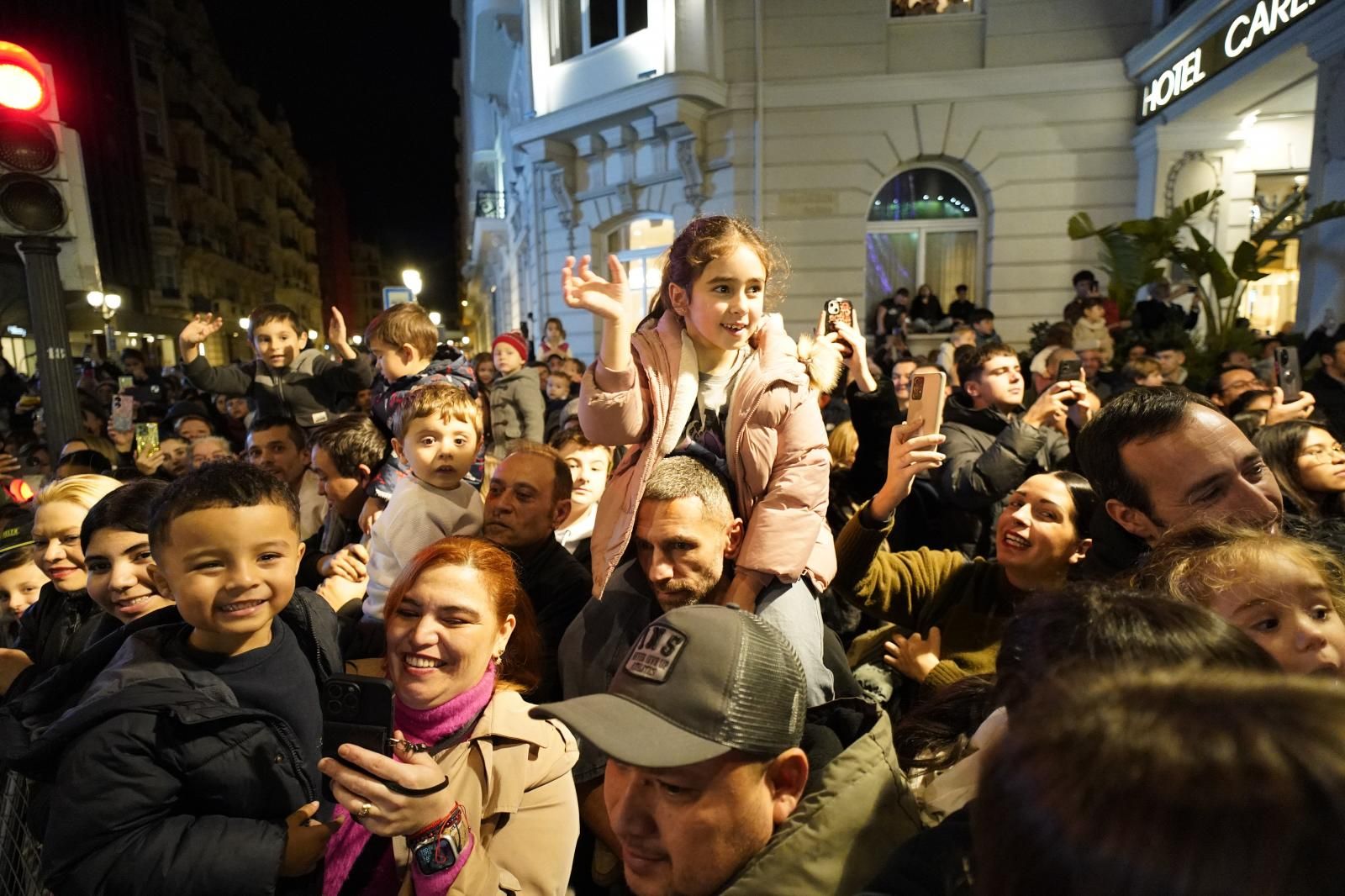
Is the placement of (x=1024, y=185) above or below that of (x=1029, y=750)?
above

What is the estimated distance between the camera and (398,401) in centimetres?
356

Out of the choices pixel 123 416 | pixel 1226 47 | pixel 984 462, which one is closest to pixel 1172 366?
pixel 984 462

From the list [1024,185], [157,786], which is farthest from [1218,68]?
[157,786]

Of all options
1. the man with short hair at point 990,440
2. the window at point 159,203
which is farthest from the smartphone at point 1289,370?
the window at point 159,203

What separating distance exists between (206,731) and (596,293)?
142 cm

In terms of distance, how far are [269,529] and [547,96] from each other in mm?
12673

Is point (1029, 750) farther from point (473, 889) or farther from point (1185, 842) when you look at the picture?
point (473, 889)

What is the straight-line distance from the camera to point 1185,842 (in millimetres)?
Answer: 607

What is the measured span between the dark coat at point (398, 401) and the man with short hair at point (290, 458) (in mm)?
534

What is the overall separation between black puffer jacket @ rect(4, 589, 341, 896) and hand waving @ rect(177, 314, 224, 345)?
362 centimetres

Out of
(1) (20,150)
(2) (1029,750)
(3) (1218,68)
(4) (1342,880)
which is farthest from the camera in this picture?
(3) (1218,68)

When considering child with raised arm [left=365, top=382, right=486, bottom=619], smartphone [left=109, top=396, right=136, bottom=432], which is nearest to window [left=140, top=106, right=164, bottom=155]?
smartphone [left=109, top=396, right=136, bottom=432]

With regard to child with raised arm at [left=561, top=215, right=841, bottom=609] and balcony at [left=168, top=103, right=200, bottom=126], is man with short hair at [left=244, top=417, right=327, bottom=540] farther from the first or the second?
balcony at [left=168, top=103, right=200, bottom=126]

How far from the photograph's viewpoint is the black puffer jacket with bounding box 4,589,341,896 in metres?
1.41
